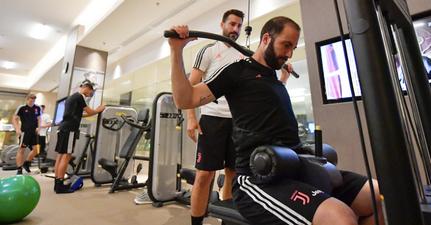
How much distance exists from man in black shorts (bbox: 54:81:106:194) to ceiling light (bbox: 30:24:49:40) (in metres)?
4.48

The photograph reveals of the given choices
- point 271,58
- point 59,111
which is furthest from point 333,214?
point 59,111

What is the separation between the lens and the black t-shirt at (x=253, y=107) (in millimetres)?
892

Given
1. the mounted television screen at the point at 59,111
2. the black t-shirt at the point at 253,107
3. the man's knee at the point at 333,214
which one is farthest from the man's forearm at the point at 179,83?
the mounted television screen at the point at 59,111

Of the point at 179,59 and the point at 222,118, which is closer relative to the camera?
the point at 179,59

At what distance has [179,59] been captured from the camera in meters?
0.88

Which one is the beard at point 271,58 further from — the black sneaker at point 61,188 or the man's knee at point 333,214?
the black sneaker at point 61,188

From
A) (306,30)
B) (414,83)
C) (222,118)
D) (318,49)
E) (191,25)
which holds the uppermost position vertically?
(191,25)

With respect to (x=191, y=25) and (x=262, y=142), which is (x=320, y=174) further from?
(x=191, y=25)

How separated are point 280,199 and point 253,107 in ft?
1.23

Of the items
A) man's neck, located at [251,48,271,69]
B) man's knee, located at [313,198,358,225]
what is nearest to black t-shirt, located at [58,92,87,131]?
man's neck, located at [251,48,271,69]

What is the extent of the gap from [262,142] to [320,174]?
23 centimetres

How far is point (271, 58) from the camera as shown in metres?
1.00

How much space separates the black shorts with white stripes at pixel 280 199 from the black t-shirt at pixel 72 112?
10.4 ft

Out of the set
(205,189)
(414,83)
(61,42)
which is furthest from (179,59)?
(61,42)
